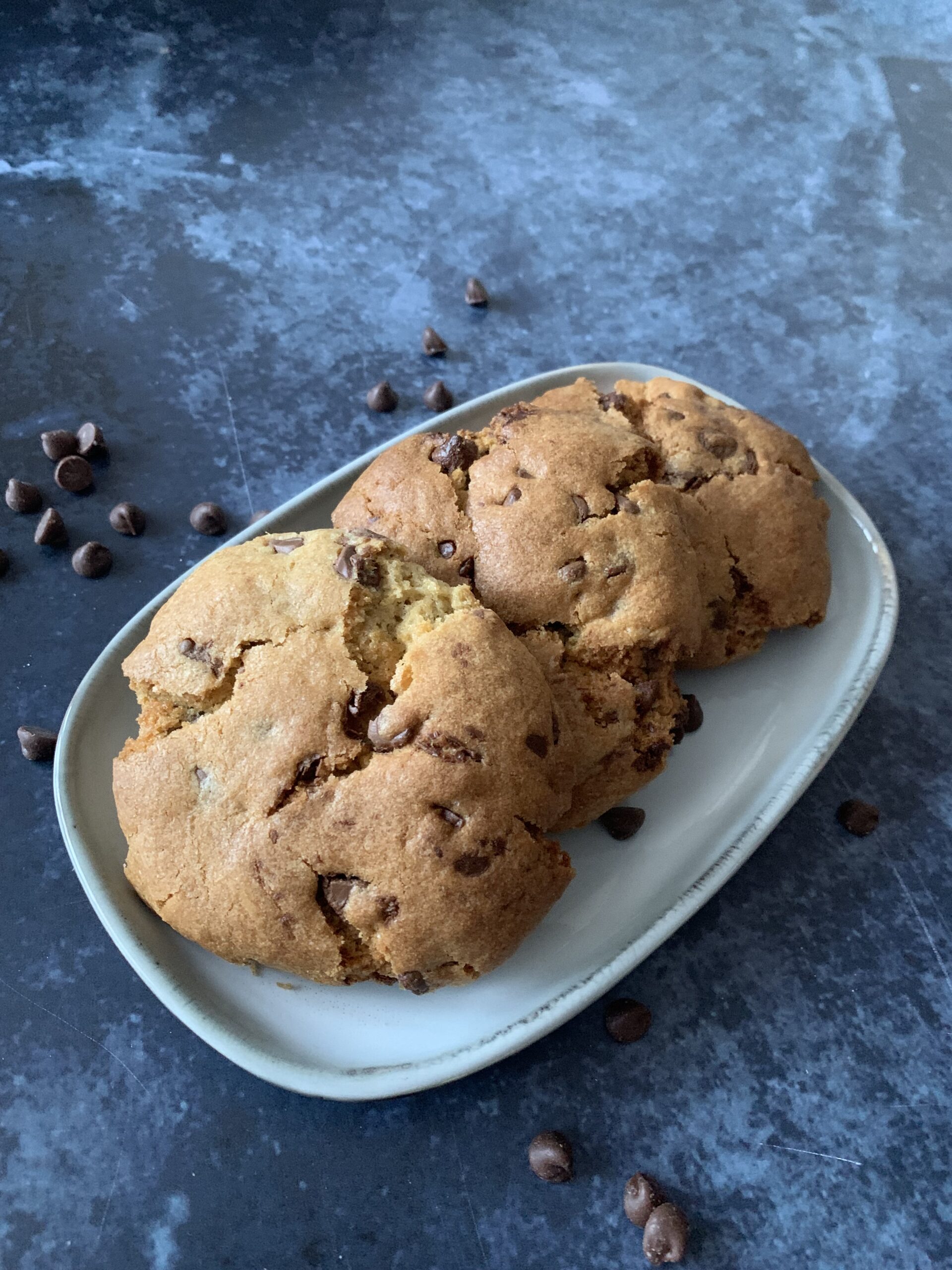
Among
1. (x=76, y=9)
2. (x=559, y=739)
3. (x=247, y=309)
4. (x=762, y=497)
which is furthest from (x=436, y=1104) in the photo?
(x=76, y=9)

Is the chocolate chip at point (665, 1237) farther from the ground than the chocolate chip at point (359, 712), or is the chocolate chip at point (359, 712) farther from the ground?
the chocolate chip at point (359, 712)

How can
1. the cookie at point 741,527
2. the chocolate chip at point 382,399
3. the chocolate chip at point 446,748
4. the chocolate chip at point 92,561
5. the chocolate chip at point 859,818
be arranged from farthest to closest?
1. the chocolate chip at point 382,399
2. the chocolate chip at point 92,561
3. the chocolate chip at point 859,818
4. the cookie at point 741,527
5. the chocolate chip at point 446,748

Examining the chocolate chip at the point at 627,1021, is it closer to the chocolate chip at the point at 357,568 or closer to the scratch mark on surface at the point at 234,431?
the chocolate chip at the point at 357,568

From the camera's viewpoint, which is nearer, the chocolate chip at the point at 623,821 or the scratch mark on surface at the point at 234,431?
the chocolate chip at the point at 623,821

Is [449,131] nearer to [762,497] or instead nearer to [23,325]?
[23,325]

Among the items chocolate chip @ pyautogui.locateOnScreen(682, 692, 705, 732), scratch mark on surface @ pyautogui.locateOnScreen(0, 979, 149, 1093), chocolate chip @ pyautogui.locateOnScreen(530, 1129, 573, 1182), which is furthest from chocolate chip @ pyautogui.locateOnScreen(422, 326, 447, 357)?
chocolate chip @ pyautogui.locateOnScreen(530, 1129, 573, 1182)

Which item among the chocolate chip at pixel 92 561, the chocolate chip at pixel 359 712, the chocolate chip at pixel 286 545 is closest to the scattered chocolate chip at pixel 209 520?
the chocolate chip at pixel 92 561
